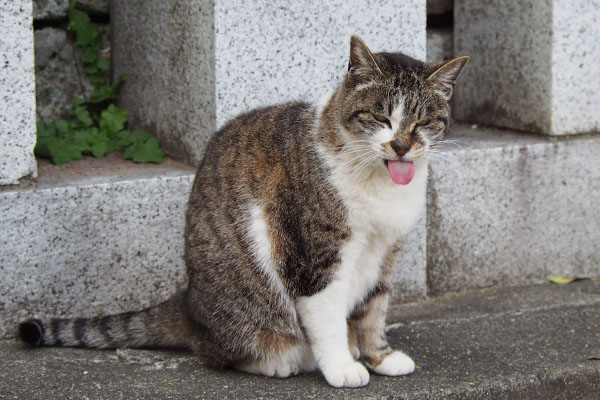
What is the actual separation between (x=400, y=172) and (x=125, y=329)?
Result: 1.28 metres

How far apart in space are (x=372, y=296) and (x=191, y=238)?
0.72 m

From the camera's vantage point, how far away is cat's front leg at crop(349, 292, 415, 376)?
122 inches

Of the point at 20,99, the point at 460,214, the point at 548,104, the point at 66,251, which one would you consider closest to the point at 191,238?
the point at 66,251

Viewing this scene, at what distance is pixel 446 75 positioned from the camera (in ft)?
9.43

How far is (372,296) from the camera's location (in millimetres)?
3129

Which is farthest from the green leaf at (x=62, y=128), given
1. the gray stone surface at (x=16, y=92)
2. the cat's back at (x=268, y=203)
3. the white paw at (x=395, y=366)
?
the white paw at (x=395, y=366)

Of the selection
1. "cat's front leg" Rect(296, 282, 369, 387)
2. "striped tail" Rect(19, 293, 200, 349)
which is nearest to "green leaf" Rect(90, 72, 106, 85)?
"striped tail" Rect(19, 293, 200, 349)

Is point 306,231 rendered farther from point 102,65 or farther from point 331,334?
point 102,65

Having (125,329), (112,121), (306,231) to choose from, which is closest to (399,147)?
(306,231)

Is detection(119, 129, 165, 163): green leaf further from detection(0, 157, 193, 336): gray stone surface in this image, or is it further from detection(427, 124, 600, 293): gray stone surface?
detection(427, 124, 600, 293): gray stone surface

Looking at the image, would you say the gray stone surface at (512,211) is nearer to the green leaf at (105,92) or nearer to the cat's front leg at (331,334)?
the cat's front leg at (331,334)

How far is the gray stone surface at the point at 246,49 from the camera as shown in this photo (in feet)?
11.2

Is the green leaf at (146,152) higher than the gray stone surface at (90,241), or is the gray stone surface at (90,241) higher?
the green leaf at (146,152)

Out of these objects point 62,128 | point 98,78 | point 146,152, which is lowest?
point 146,152
